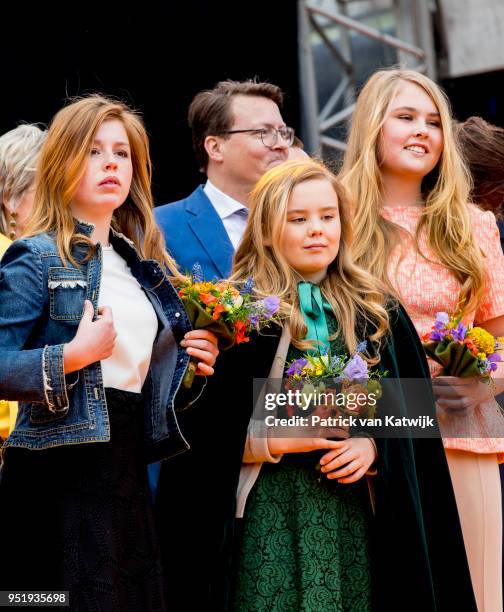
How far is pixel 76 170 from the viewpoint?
10.9 ft

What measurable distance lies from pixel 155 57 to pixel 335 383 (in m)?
3.49

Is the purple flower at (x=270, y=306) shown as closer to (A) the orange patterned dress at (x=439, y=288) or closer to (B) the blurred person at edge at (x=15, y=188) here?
(A) the orange patterned dress at (x=439, y=288)

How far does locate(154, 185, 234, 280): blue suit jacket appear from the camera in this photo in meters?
4.36

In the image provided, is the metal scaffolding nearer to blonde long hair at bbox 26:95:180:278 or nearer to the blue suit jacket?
the blue suit jacket

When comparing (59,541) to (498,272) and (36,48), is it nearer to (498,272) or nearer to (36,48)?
(498,272)

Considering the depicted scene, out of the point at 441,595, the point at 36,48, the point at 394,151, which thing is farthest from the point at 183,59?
the point at 441,595

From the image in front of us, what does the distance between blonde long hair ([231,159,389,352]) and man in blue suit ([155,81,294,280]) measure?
23.7 inches

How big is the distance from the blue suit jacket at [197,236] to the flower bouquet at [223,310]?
83 cm

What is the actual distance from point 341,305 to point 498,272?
0.82m

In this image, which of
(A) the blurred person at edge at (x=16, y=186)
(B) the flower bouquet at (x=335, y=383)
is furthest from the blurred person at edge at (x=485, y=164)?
(A) the blurred person at edge at (x=16, y=186)

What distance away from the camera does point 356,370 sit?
337cm

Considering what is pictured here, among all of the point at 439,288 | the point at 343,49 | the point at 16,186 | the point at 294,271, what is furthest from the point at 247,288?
the point at 343,49

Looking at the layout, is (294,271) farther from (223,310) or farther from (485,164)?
(485,164)

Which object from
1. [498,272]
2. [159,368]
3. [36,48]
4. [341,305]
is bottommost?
[159,368]
